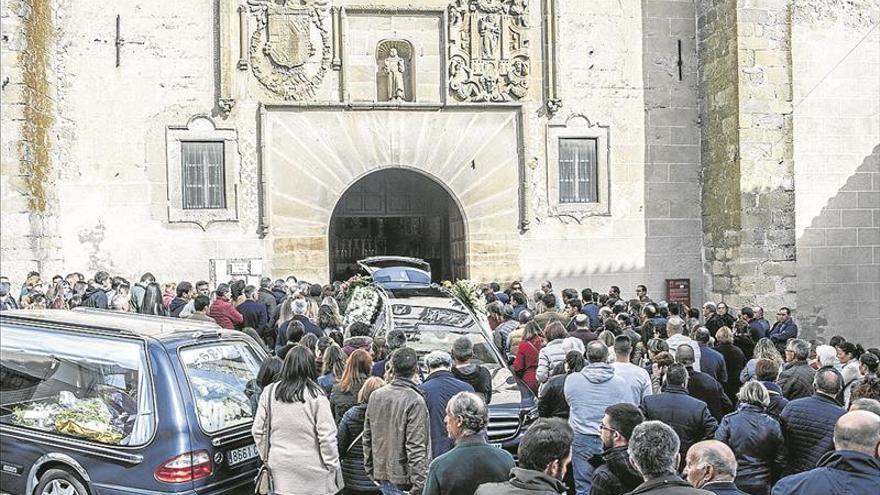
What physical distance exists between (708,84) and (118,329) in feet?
44.2

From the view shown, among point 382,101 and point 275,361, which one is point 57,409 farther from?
point 382,101

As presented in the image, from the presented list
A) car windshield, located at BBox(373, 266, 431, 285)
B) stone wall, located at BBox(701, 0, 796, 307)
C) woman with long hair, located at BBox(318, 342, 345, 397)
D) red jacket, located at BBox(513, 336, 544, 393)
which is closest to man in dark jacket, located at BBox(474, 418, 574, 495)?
woman with long hair, located at BBox(318, 342, 345, 397)

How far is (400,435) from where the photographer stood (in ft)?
18.5

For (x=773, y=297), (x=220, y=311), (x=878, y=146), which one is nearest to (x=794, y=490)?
(x=220, y=311)

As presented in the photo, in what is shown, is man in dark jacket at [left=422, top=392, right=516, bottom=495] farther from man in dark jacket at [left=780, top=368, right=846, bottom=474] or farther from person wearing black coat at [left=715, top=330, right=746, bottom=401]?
person wearing black coat at [left=715, top=330, right=746, bottom=401]

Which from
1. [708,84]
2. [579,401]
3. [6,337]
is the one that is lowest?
[579,401]

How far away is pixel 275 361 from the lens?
6.21m

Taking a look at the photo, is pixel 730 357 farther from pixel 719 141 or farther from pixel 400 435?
pixel 719 141

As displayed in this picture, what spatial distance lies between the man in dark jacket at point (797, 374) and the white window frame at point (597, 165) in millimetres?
9227

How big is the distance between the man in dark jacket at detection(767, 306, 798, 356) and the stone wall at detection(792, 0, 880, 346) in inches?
225

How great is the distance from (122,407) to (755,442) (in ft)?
13.3

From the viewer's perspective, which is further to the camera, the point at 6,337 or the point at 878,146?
the point at 878,146

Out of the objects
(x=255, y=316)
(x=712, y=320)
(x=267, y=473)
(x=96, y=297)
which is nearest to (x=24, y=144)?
(x=96, y=297)

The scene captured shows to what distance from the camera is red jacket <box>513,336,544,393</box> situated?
28.1ft
